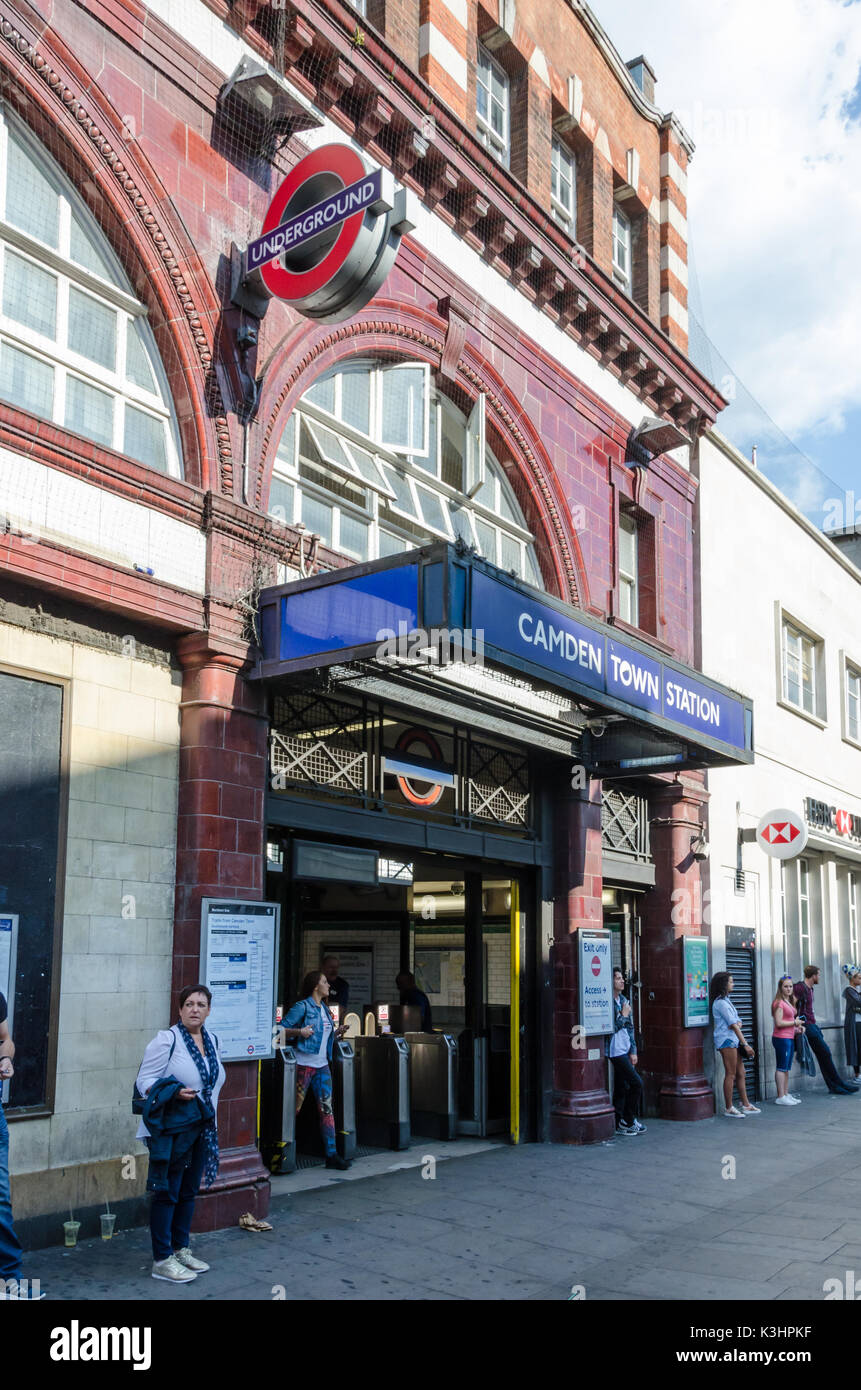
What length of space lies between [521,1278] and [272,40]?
9644mm

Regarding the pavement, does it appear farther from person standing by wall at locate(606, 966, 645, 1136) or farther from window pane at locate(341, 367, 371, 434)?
window pane at locate(341, 367, 371, 434)

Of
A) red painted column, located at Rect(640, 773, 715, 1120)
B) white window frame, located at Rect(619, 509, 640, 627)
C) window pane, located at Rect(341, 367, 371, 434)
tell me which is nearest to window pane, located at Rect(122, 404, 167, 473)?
window pane, located at Rect(341, 367, 371, 434)

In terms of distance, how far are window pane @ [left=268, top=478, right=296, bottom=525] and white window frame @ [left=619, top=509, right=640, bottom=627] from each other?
20.5ft

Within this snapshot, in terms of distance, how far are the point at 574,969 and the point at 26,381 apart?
27.0 ft

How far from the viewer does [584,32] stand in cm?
1609

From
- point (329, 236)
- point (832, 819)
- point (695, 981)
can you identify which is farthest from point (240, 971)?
point (832, 819)

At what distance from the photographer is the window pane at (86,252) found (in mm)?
8805

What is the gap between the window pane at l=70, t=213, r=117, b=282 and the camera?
8.80m

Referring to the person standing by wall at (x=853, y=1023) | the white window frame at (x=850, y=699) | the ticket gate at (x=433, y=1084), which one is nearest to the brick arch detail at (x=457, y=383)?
the ticket gate at (x=433, y=1084)

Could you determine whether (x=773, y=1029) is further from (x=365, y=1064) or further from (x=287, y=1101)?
(x=287, y=1101)

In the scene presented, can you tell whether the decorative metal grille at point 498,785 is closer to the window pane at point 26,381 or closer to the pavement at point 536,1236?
Answer: the pavement at point 536,1236

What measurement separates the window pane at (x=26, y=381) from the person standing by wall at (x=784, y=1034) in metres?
13.0

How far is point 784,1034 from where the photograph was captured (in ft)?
56.0
